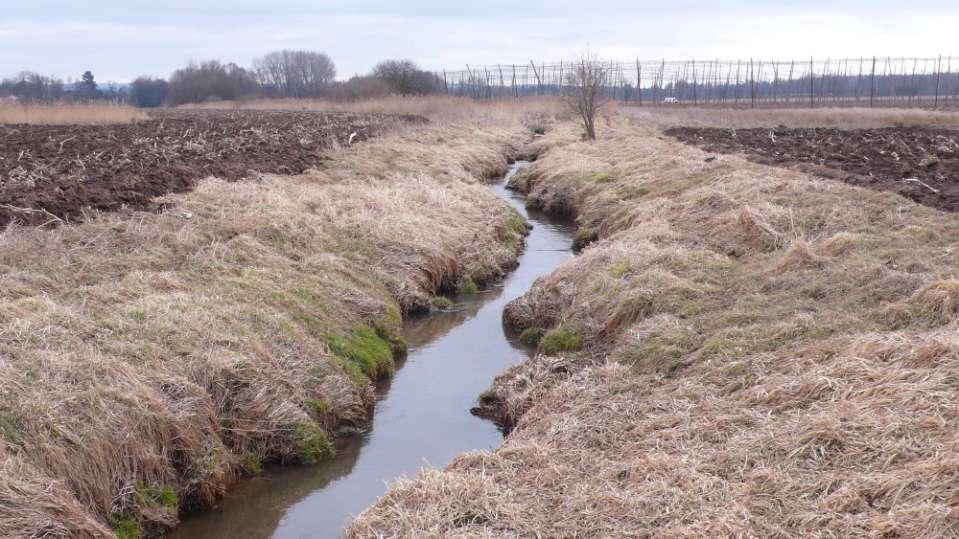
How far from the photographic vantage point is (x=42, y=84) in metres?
91.7

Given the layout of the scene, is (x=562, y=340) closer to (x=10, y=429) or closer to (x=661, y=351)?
(x=661, y=351)

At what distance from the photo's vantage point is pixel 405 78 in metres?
69.6

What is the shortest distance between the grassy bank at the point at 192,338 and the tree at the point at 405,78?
2137 inches

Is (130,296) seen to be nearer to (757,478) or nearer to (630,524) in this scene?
(630,524)

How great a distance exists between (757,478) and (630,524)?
1.01m

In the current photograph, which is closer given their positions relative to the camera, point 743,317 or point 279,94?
point 743,317

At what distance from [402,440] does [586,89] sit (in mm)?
28157

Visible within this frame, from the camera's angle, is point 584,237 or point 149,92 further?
point 149,92

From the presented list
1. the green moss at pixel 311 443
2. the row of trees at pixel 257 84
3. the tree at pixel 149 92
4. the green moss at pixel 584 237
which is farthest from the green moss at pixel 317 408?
the tree at pixel 149 92

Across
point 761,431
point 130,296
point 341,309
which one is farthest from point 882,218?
point 130,296

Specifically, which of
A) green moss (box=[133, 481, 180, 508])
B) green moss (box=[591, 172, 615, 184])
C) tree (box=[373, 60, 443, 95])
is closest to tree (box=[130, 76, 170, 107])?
tree (box=[373, 60, 443, 95])

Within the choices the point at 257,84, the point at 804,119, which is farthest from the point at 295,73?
the point at 804,119

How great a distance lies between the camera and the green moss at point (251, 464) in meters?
8.13

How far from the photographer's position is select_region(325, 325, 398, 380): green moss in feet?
34.3
